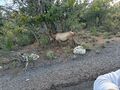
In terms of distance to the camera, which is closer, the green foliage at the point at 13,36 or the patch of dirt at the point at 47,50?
the patch of dirt at the point at 47,50

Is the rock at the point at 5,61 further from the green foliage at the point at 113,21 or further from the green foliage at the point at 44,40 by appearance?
the green foliage at the point at 113,21

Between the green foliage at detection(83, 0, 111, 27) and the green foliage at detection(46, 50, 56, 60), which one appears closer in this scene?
the green foliage at detection(46, 50, 56, 60)

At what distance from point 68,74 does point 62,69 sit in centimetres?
38

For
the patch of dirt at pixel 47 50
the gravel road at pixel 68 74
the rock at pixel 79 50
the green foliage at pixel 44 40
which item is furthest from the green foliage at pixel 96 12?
the gravel road at pixel 68 74

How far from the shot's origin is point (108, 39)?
25.7 feet

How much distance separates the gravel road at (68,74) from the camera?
5.14 meters

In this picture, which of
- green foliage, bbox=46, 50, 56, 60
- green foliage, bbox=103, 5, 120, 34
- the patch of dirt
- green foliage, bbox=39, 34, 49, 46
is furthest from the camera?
green foliage, bbox=103, 5, 120, 34

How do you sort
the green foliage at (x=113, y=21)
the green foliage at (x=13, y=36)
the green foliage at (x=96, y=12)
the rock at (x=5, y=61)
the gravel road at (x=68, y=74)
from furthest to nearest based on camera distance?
the green foliage at (x=113, y=21) → the green foliage at (x=96, y=12) → the green foliage at (x=13, y=36) → the rock at (x=5, y=61) → the gravel road at (x=68, y=74)

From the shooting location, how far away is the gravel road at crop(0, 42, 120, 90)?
514cm

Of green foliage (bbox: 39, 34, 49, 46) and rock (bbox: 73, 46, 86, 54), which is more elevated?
green foliage (bbox: 39, 34, 49, 46)

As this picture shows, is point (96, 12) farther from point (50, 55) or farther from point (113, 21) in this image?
point (50, 55)

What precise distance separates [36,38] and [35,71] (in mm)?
1786

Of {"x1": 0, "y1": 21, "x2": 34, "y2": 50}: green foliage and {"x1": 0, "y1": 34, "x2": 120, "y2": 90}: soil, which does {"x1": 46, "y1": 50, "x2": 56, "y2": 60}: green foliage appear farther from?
{"x1": 0, "y1": 21, "x2": 34, "y2": 50}: green foliage

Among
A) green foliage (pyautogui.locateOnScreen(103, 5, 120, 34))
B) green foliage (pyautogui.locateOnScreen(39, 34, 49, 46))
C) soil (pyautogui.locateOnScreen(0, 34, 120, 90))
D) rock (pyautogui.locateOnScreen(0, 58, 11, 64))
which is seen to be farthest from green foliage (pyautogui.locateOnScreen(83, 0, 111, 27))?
rock (pyautogui.locateOnScreen(0, 58, 11, 64))
